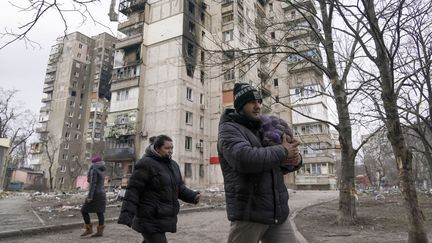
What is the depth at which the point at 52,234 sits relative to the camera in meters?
7.59

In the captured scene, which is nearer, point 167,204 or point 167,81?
point 167,204

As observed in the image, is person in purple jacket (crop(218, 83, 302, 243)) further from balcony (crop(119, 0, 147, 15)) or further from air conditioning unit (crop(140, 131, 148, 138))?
balcony (crop(119, 0, 147, 15))

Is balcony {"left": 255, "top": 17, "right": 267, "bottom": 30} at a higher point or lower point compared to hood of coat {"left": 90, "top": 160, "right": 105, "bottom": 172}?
higher

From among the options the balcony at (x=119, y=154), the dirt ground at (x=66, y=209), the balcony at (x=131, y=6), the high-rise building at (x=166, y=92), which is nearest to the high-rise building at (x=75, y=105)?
the balcony at (x=131, y=6)

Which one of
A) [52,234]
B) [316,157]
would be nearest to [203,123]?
[316,157]

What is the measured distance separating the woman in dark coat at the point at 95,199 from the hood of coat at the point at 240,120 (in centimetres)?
561

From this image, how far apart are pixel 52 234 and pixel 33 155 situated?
63.7 m

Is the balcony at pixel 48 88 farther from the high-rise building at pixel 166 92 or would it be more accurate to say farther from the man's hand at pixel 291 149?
the man's hand at pixel 291 149

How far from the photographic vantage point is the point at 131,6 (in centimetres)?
3609

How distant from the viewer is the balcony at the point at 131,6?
36.0 metres

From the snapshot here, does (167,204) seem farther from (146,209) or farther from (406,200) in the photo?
(406,200)

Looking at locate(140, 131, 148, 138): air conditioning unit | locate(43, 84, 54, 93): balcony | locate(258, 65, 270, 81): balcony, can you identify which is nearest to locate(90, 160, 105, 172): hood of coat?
locate(258, 65, 270, 81): balcony

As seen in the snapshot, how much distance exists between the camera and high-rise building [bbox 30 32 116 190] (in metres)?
60.1

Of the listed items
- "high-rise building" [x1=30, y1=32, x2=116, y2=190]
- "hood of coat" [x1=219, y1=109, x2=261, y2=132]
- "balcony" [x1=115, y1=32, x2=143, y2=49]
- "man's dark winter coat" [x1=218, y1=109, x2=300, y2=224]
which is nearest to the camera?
"man's dark winter coat" [x1=218, y1=109, x2=300, y2=224]
